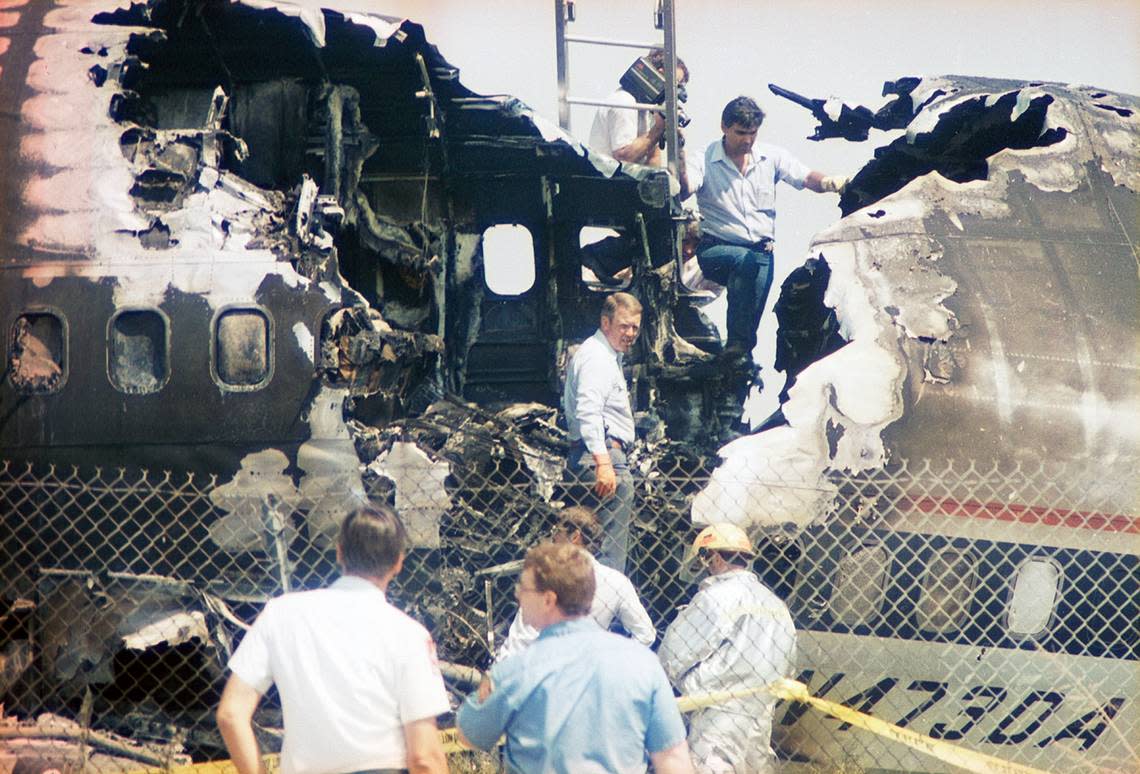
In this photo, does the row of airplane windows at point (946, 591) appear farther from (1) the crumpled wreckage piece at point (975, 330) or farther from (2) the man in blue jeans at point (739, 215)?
(2) the man in blue jeans at point (739, 215)

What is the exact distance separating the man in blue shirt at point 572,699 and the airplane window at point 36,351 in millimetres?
4414

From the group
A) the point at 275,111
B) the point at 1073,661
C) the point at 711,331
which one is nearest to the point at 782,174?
the point at 711,331

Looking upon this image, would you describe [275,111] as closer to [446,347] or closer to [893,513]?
[446,347]

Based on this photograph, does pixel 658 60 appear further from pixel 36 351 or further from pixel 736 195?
pixel 36 351

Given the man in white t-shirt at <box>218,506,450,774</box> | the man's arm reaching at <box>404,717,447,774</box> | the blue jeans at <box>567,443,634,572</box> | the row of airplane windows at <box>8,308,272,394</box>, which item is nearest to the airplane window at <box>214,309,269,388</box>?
the row of airplane windows at <box>8,308,272,394</box>

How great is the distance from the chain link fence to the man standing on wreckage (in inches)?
22.2

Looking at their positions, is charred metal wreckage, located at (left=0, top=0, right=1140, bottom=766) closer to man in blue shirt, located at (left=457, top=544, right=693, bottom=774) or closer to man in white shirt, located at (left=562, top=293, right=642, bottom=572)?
man in white shirt, located at (left=562, top=293, right=642, bottom=572)

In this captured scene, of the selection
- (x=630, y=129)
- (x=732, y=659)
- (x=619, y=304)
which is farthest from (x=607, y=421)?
(x=630, y=129)

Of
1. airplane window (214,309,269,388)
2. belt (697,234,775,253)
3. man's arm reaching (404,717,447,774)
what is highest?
belt (697,234,775,253)

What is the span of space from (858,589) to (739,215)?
4.35 meters

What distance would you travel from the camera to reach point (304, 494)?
27.6ft

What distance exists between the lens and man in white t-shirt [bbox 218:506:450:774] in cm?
491

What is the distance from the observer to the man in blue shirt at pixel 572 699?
4.86m

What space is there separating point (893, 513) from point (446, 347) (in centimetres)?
468
